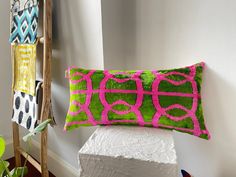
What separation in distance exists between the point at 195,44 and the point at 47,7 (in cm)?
76

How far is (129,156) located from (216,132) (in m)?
0.42

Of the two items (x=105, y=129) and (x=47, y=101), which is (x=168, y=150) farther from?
(x=47, y=101)

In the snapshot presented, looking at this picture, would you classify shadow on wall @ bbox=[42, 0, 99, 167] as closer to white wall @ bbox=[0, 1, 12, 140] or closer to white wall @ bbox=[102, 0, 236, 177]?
white wall @ bbox=[102, 0, 236, 177]

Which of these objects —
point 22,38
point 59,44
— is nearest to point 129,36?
point 59,44

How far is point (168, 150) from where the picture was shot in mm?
582

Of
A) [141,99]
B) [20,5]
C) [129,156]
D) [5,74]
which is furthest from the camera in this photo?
[5,74]

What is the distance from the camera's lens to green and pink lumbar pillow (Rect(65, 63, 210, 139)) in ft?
2.28

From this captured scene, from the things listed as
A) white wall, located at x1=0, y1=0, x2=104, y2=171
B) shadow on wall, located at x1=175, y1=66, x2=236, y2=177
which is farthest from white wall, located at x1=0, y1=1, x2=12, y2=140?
shadow on wall, located at x1=175, y1=66, x2=236, y2=177

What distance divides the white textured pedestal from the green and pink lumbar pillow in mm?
76

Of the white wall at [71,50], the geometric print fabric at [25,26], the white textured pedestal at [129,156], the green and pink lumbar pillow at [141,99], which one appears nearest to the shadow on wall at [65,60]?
the white wall at [71,50]

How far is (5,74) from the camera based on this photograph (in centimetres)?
159

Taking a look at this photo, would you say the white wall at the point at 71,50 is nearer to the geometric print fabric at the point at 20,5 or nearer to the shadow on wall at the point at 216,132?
the geometric print fabric at the point at 20,5

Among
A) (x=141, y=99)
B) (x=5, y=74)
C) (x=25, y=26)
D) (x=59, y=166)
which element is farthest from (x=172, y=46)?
(x=5, y=74)

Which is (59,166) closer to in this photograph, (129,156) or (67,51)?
(67,51)
